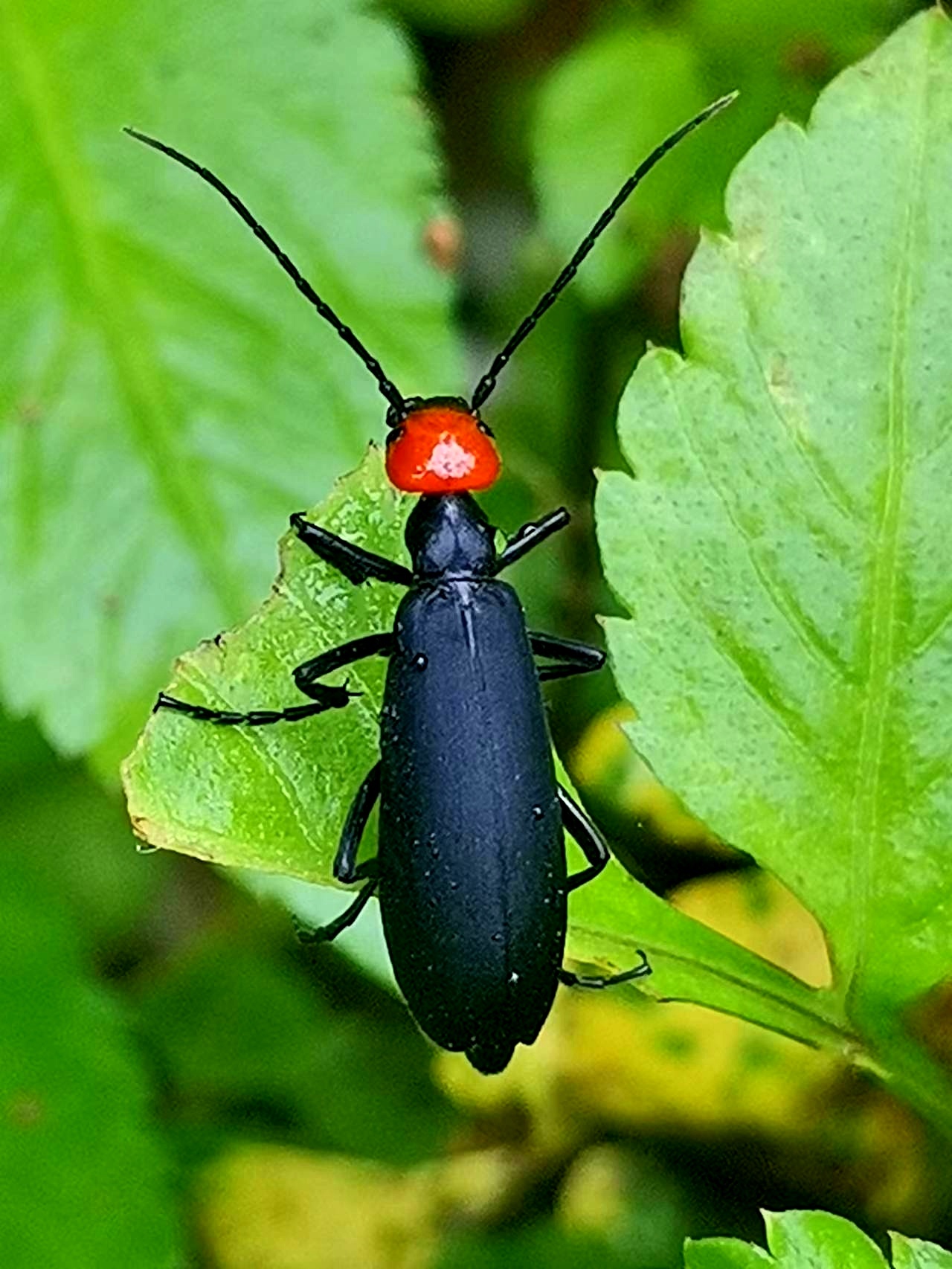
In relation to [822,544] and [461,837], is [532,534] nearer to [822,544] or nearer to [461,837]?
[461,837]

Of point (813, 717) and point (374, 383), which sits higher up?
point (374, 383)

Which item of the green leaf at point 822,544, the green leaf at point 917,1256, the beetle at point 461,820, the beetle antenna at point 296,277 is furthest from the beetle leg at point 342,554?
the green leaf at point 917,1256

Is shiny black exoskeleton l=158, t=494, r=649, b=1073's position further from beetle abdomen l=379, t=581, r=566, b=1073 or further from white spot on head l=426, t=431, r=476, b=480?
white spot on head l=426, t=431, r=476, b=480

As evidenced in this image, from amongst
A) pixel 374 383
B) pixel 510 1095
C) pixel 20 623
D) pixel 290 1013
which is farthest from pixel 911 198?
pixel 290 1013

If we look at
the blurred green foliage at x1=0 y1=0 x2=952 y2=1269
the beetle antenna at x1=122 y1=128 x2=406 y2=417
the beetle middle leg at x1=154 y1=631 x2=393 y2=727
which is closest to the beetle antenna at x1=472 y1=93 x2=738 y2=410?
the beetle antenna at x1=122 y1=128 x2=406 y2=417

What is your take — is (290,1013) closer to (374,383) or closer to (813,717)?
(374,383)

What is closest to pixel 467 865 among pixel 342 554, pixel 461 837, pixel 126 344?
pixel 461 837
